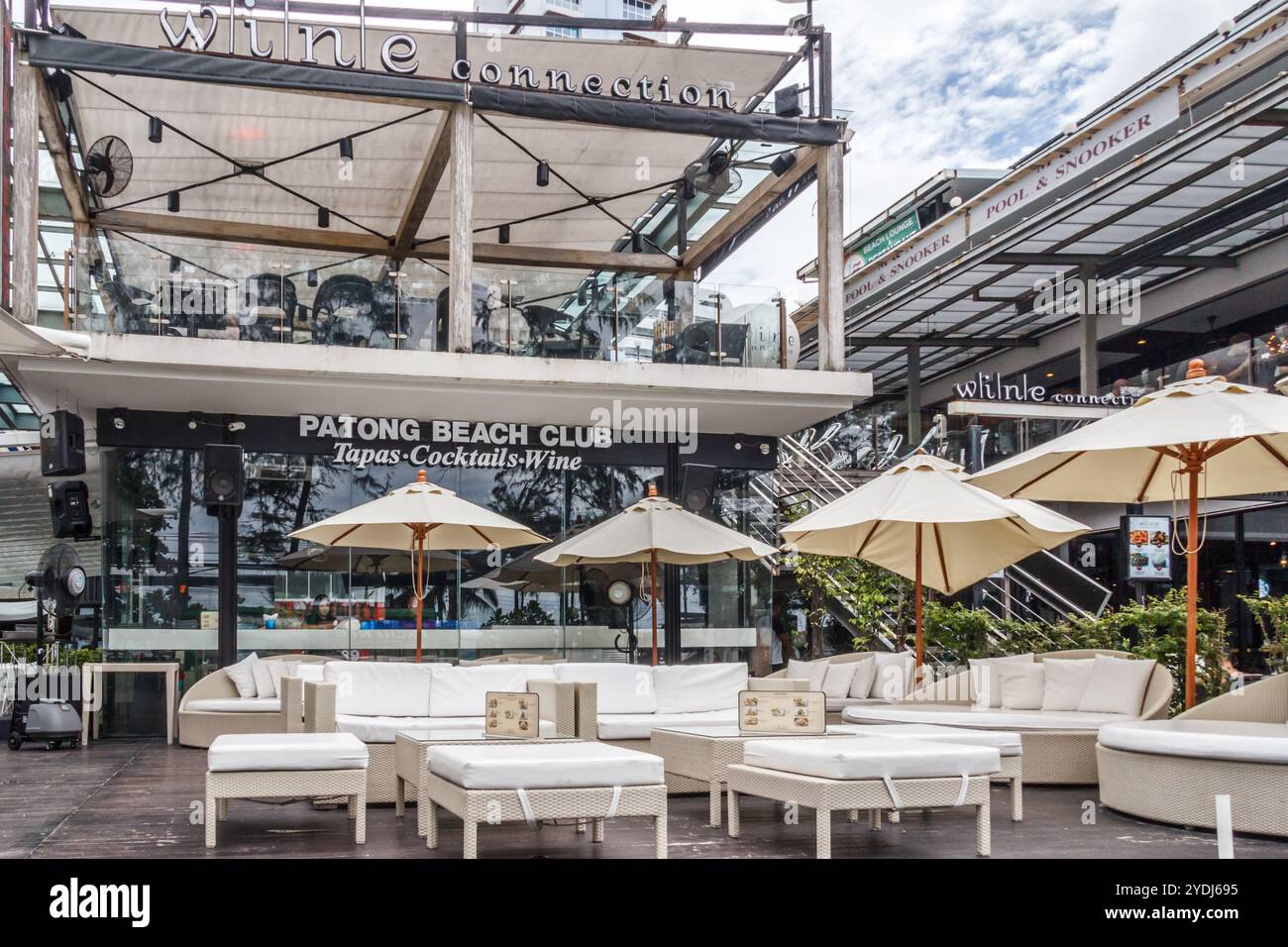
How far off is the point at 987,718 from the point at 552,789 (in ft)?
13.6

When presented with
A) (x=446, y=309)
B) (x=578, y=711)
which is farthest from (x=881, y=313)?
(x=578, y=711)

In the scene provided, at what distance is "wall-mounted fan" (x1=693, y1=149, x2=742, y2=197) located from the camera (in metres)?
13.3

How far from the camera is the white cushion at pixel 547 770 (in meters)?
4.98

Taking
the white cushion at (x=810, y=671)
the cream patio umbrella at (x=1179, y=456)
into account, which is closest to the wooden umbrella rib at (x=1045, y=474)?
the cream patio umbrella at (x=1179, y=456)

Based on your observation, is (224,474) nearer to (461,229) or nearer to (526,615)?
(461,229)

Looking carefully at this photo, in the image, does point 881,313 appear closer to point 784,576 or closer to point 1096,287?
point 1096,287

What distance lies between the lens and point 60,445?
1099 centimetres

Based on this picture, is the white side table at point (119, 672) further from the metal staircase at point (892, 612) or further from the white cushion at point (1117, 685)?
the white cushion at point (1117, 685)

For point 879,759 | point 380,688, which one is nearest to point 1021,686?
point 879,759

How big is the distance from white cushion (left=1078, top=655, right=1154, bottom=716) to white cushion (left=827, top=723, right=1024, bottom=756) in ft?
6.40

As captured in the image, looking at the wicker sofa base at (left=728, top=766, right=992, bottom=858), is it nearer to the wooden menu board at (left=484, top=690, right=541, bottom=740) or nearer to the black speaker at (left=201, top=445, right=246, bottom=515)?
the wooden menu board at (left=484, top=690, right=541, bottom=740)

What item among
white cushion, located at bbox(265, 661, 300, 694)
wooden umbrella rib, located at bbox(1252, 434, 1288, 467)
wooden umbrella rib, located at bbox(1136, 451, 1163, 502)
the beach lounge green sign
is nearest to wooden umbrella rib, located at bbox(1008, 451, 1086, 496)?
wooden umbrella rib, located at bbox(1136, 451, 1163, 502)

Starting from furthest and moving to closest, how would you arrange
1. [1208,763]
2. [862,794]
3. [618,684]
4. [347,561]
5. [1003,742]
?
[347,561]
[618,684]
[1003,742]
[1208,763]
[862,794]

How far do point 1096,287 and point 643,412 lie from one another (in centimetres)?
979
